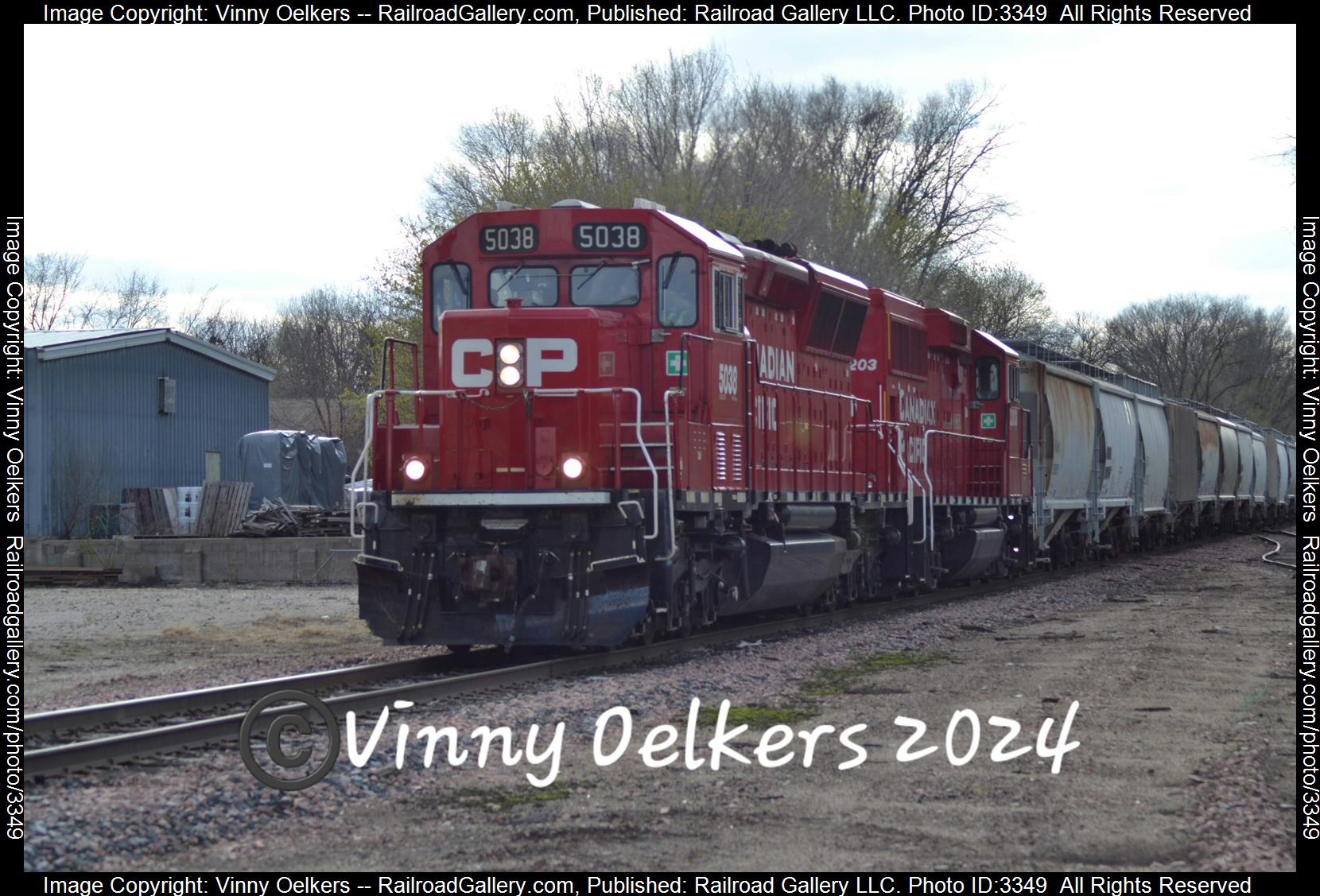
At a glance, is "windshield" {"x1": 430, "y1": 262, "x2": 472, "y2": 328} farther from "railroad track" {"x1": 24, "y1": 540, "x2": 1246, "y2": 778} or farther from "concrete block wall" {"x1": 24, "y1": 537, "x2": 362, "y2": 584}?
"concrete block wall" {"x1": 24, "y1": 537, "x2": 362, "y2": 584}

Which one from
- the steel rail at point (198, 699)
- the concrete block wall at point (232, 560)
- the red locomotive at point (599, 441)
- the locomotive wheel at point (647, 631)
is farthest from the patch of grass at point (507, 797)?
the concrete block wall at point (232, 560)

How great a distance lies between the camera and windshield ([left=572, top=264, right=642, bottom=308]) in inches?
506

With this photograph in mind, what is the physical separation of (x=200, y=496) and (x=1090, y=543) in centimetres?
1983

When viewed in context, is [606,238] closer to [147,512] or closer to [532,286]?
[532,286]

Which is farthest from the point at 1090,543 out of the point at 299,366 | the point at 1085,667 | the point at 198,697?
the point at 299,366

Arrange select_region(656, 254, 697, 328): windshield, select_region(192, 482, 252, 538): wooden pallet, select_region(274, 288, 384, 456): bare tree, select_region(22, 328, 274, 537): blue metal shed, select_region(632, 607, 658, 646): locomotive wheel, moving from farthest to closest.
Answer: select_region(274, 288, 384, 456): bare tree
select_region(22, 328, 274, 537): blue metal shed
select_region(192, 482, 252, 538): wooden pallet
select_region(656, 254, 697, 328): windshield
select_region(632, 607, 658, 646): locomotive wheel

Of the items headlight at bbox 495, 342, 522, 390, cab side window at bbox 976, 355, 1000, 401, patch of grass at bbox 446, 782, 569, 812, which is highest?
cab side window at bbox 976, 355, 1000, 401

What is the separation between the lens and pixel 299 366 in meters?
89.6

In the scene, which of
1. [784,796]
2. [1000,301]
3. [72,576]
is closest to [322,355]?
[1000,301]

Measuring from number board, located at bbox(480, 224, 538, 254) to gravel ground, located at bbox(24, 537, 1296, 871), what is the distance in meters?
4.21

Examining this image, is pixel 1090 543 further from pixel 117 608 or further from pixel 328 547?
pixel 117 608

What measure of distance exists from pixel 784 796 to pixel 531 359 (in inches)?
242

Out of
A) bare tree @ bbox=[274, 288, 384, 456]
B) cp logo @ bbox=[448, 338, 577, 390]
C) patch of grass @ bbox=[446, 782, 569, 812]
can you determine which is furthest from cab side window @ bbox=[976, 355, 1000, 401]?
bare tree @ bbox=[274, 288, 384, 456]

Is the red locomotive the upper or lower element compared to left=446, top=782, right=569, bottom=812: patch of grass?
upper
